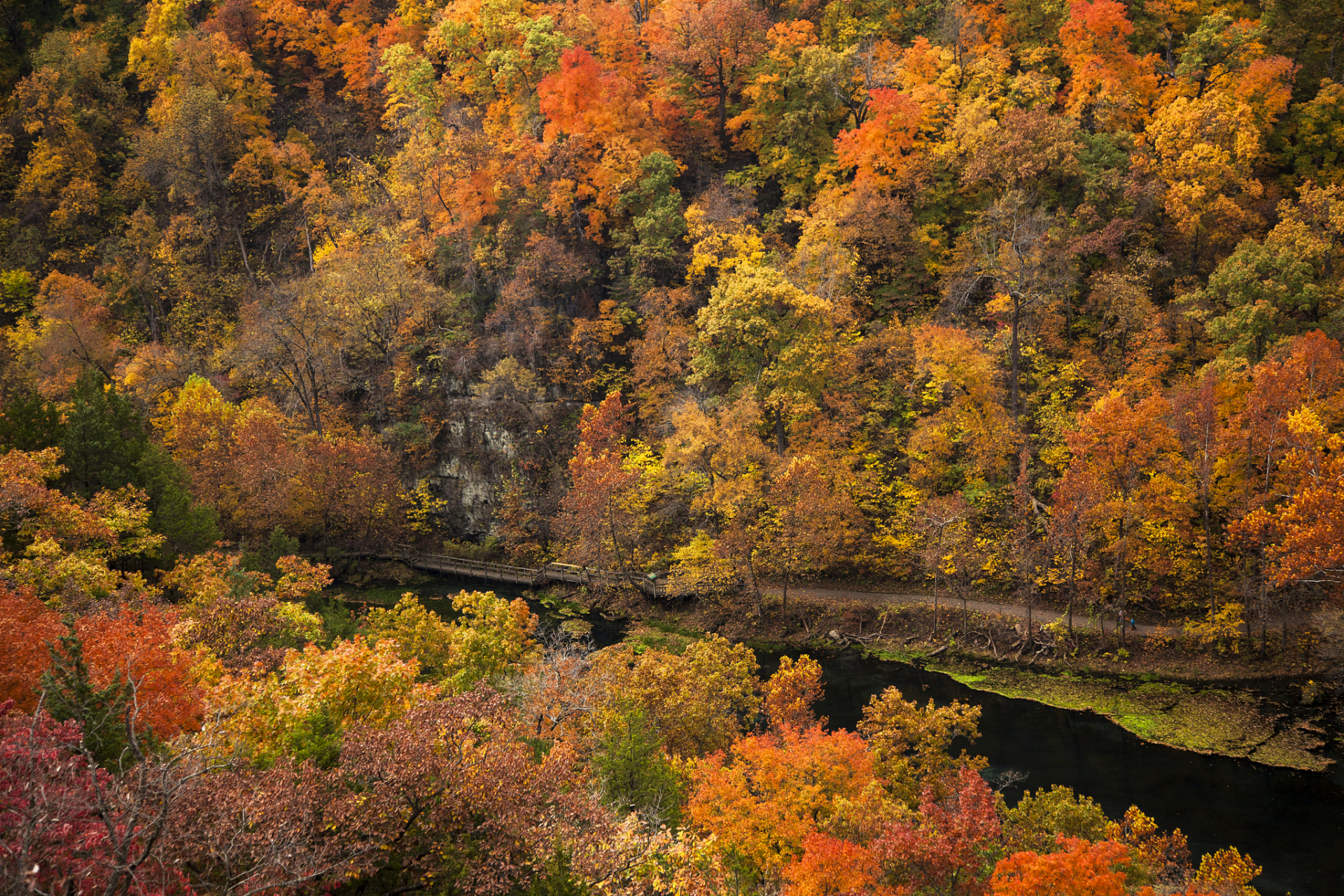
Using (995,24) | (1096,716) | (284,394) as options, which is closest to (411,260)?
(284,394)

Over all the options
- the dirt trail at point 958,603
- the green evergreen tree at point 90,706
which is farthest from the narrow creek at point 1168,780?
the green evergreen tree at point 90,706

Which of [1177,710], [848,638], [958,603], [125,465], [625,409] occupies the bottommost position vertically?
[848,638]

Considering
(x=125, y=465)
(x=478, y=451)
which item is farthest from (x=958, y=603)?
(x=125, y=465)

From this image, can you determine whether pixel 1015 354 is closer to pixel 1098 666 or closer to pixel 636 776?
pixel 1098 666

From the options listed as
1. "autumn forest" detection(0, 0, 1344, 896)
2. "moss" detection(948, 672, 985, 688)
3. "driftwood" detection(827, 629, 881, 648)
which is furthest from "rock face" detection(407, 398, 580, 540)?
"moss" detection(948, 672, 985, 688)

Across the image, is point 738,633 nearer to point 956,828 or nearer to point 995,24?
point 956,828

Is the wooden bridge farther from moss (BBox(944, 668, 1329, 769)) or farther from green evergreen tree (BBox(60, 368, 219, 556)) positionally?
moss (BBox(944, 668, 1329, 769))


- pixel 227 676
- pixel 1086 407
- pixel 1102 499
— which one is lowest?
pixel 227 676
